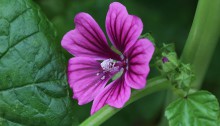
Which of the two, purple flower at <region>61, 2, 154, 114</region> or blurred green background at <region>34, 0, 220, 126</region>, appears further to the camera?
blurred green background at <region>34, 0, 220, 126</region>

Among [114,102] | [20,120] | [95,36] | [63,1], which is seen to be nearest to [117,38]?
[95,36]

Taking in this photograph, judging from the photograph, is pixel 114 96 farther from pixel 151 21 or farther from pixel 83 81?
pixel 151 21

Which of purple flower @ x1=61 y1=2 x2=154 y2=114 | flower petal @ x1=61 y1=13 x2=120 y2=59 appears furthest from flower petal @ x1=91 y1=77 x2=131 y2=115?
flower petal @ x1=61 y1=13 x2=120 y2=59

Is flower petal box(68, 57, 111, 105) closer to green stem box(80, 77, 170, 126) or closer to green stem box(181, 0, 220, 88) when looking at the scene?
green stem box(80, 77, 170, 126)

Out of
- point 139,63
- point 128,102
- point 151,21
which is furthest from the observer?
point 151,21

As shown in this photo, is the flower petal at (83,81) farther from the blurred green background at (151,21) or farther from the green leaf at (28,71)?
the blurred green background at (151,21)

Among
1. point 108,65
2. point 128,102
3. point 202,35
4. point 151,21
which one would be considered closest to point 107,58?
point 108,65
